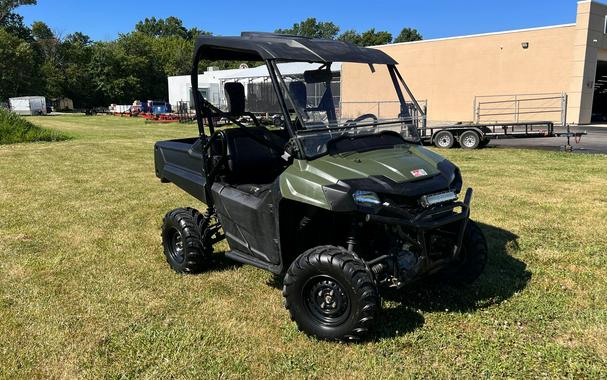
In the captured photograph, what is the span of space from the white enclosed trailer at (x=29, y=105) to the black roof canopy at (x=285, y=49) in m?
54.6

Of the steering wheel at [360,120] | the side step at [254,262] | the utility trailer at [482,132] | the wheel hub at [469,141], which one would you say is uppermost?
the steering wheel at [360,120]

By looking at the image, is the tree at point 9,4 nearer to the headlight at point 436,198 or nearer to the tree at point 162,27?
the tree at point 162,27

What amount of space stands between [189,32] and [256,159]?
13302 centimetres

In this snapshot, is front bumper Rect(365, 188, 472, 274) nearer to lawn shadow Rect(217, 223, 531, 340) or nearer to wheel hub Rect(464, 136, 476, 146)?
lawn shadow Rect(217, 223, 531, 340)

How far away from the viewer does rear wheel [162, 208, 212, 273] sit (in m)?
4.71

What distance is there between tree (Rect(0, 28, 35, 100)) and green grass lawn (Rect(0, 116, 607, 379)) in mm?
62729

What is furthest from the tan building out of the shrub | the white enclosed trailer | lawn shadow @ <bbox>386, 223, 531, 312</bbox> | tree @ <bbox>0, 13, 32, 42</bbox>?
tree @ <bbox>0, 13, 32, 42</bbox>

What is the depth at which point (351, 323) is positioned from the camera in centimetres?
332

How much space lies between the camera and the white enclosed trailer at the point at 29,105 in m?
51.3

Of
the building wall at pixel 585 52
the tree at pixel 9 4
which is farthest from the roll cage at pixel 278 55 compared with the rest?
the tree at pixel 9 4

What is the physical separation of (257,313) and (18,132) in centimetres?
1697

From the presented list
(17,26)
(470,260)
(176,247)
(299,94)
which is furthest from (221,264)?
(17,26)

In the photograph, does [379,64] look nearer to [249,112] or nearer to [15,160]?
[249,112]

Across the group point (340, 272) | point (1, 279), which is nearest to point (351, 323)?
point (340, 272)
